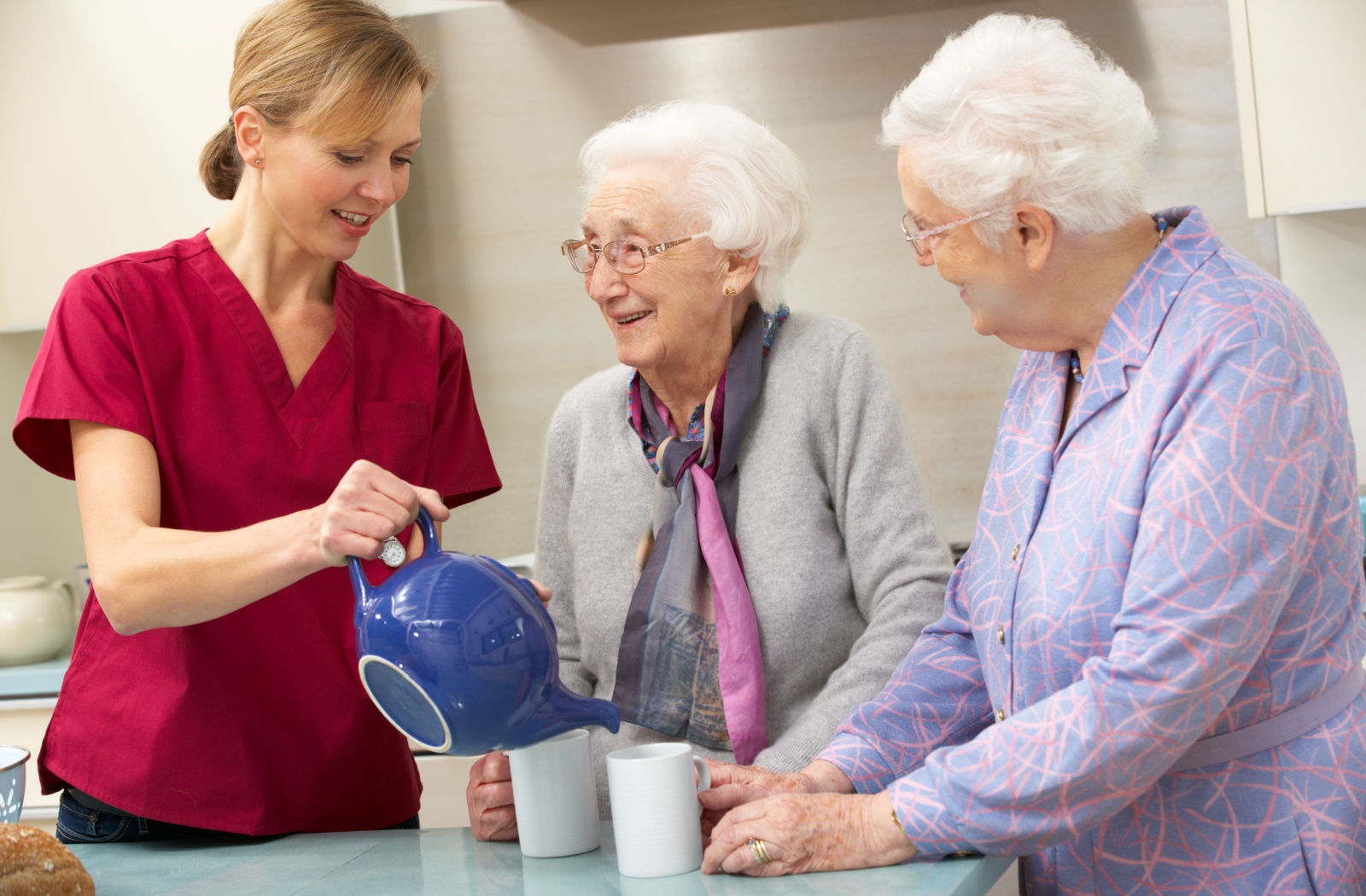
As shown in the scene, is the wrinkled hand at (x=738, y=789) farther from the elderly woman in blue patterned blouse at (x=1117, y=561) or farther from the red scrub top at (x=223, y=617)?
the red scrub top at (x=223, y=617)

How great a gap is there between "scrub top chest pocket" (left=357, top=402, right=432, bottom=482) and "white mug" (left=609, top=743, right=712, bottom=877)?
52 centimetres

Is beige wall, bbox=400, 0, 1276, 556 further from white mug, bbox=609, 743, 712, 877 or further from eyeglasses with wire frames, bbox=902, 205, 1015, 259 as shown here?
white mug, bbox=609, 743, 712, 877

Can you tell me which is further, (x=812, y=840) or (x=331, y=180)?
(x=331, y=180)

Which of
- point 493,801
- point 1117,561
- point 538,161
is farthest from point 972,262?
point 538,161

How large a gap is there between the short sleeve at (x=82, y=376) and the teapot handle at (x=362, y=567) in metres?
0.34

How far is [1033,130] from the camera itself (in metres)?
0.98

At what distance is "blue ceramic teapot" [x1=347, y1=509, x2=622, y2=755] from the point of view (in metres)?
0.87

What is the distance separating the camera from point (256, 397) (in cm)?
126

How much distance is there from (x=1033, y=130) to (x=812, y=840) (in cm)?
58

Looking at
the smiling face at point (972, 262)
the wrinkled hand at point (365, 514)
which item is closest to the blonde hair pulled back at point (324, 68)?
the wrinkled hand at point (365, 514)

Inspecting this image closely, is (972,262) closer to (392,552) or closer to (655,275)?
(655,275)

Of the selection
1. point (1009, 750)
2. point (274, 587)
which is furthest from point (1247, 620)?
point (274, 587)

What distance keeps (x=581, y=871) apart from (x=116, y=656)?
22.0 inches

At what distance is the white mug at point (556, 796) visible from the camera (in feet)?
3.26
